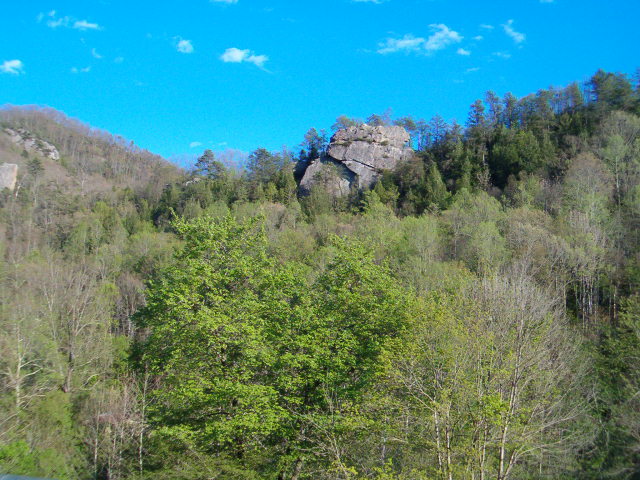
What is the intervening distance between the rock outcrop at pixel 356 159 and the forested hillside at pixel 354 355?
22901 mm

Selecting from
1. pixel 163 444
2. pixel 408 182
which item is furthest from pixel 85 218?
pixel 163 444

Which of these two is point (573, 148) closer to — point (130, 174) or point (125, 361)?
point (125, 361)

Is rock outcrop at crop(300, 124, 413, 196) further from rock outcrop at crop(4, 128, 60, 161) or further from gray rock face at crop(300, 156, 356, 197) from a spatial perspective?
rock outcrop at crop(4, 128, 60, 161)

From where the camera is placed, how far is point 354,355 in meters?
14.5

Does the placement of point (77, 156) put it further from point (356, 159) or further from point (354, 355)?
point (354, 355)

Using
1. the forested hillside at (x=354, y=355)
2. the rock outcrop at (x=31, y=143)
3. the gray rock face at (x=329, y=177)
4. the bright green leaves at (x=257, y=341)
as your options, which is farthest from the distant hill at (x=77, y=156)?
the bright green leaves at (x=257, y=341)

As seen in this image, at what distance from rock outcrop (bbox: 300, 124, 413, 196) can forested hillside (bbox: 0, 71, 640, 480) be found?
22.9 m

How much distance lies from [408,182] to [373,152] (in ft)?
33.0

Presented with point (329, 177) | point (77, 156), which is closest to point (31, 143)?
point (77, 156)

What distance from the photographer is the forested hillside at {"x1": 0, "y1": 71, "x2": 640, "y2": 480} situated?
1160 cm

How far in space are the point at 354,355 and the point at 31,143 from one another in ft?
310

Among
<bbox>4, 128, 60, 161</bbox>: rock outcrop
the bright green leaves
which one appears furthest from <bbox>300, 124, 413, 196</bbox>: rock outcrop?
<bbox>4, 128, 60, 161</bbox>: rock outcrop

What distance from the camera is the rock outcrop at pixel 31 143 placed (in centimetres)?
8706

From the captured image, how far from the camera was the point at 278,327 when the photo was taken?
14.7 meters
